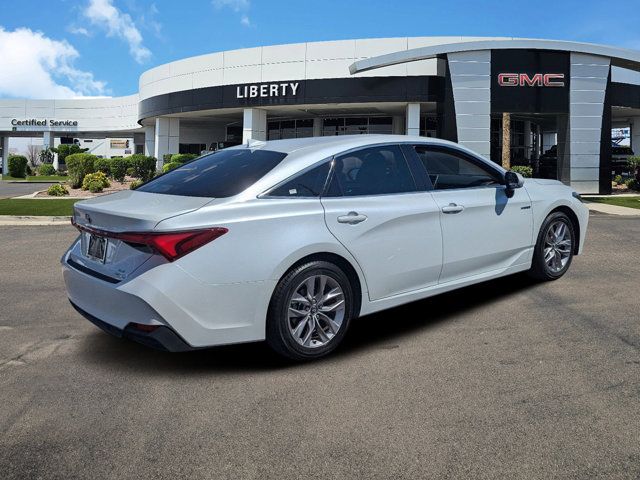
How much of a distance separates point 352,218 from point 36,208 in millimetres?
14606

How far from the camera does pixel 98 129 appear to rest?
209 ft

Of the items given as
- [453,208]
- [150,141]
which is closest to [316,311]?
[453,208]

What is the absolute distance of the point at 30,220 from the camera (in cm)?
1337

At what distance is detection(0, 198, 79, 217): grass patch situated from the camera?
47.7 ft

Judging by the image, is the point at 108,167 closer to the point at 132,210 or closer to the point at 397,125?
the point at 397,125

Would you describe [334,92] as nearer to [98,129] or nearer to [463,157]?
[463,157]

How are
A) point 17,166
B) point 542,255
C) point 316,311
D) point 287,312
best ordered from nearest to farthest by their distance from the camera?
point 287,312 < point 316,311 < point 542,255 < point 17,166

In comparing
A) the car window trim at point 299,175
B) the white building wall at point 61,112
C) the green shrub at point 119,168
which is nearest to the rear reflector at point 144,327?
the car window trim at point 299,175

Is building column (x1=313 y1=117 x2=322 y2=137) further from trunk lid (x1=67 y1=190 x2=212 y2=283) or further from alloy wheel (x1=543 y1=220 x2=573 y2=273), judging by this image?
trunk lid (x1=67 y1=190 x2=212 y2=283)

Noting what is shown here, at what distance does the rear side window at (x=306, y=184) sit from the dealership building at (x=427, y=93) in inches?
806

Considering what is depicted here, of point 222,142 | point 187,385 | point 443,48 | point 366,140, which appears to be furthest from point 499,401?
point 222,142

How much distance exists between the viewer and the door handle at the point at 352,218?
3.94 meters

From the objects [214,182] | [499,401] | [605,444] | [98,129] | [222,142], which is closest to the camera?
[605,444]

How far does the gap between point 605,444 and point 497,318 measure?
2202 millimetres
